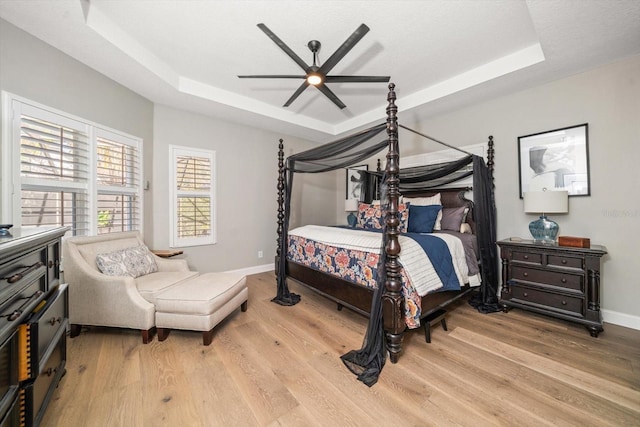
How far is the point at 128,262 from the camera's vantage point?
258cm

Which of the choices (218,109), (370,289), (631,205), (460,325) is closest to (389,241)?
(370,289)

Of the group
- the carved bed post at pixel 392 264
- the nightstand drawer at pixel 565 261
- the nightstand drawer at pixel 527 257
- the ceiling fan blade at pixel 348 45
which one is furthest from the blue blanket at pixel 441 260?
the ceiling fan blade at pixel 348 45

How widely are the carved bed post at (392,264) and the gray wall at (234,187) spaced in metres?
3.10

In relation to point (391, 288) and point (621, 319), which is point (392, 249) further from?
point (621, 319)

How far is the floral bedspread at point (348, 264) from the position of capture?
2.02m

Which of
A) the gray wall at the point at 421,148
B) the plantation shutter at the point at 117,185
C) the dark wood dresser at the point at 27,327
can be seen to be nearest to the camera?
the dark wood dresser at the point at 27,327

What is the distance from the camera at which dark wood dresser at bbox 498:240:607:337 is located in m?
2.30

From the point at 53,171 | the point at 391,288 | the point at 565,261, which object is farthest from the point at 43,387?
the point at 565,261

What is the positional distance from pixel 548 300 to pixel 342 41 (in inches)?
135

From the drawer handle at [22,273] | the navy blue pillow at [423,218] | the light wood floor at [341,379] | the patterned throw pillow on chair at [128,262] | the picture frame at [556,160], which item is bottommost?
the light wood floor at [341,379]

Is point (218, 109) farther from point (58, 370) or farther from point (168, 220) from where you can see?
point (58, 370)

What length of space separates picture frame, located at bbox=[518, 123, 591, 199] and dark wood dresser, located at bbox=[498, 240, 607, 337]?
74cm

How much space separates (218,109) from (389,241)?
10.8ft

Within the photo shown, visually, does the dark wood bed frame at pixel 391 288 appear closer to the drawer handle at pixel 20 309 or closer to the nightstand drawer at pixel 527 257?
the nightstand drawer at pixel 527 257
